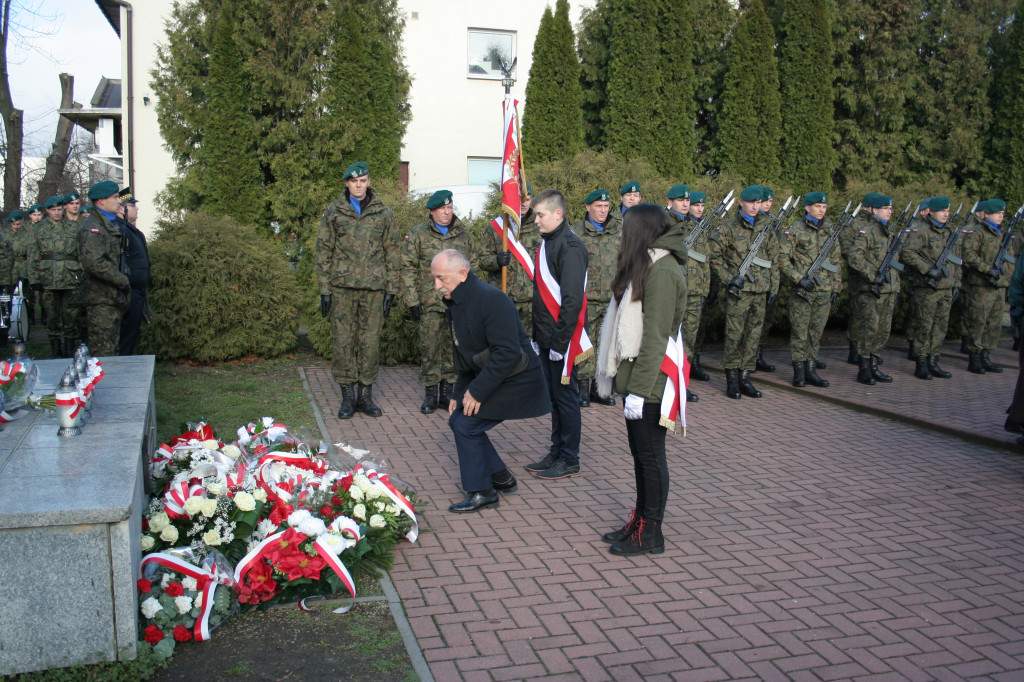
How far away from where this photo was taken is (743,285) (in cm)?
967

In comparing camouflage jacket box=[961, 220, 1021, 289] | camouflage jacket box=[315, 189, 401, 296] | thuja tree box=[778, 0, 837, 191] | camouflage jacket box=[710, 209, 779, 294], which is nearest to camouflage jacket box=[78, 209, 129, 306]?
camouflage jacket box=[315, 189, 401, 296]

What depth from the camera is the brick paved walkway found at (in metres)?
3.82

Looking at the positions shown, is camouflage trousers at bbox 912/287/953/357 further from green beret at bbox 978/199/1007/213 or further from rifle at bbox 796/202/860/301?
rifle at bbox 796/202/860/301

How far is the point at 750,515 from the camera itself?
5727mm

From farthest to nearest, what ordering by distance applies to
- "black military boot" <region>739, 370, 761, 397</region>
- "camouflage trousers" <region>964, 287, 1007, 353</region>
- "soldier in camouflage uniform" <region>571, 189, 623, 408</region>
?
"camouflage trousers" <region>964, 287, 1007, 353</region>
"black military boot" <region>739, 370, 761, 397</region>
"soldier in camouflage uniform" <region>571, 189, 623, 408</region>

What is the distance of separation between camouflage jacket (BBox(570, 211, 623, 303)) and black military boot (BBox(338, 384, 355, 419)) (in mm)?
2711

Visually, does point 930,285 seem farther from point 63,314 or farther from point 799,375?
point 63,314

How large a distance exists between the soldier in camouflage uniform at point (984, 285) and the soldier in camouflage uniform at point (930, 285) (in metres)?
0.37

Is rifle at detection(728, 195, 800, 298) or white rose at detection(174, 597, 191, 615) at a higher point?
rifle at detection(728, 195, 800, 298)

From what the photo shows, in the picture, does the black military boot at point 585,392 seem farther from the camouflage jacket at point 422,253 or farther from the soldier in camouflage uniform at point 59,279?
the soldier in camouflage uniform at point 59,279

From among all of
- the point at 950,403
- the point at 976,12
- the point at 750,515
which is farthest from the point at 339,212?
the point at 976,12

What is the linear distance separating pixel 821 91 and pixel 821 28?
1407 mm

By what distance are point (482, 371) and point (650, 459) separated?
1220 millimetres

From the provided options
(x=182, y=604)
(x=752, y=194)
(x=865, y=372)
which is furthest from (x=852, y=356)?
(x=182, y=604)
